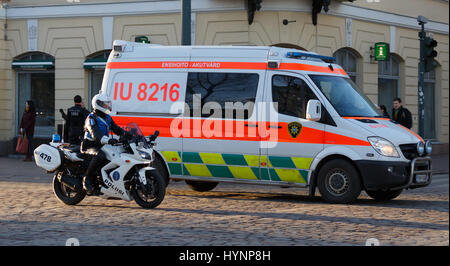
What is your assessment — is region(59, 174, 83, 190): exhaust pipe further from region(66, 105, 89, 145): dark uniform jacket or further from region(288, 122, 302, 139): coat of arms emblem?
region(66, 105, 89, 145): dark uniform jacket

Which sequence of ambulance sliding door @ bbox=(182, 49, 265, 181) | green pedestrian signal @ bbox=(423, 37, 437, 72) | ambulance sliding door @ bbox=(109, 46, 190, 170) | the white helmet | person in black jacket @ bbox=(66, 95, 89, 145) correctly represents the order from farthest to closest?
green pedestrian signal @ bbox=(423, 37, 437, 72), person in black jacket @ bbox=(66, 95, 89, 145), ambulance sliding door @ bbox=(109, 46, 190, 170), ambulance sliding door @ bbox=(182, 49, 265, 181), the white helmet

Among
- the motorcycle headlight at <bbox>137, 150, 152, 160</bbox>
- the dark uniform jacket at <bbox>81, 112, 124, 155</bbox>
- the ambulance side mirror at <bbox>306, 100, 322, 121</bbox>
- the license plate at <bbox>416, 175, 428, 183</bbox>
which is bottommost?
the license plate at <bbox>416, 175, 428, 183</bbox>

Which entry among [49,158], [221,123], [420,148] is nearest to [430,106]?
[420,148]

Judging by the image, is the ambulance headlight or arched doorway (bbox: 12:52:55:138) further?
arched doorway (bbox: 12:52:55:138)

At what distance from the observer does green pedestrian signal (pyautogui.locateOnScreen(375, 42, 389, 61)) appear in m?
23.2

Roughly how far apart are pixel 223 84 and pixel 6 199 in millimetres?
3776

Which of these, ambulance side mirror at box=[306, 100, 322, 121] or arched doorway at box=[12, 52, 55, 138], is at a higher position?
arched doorway at box=[12, 52, 55, 138]

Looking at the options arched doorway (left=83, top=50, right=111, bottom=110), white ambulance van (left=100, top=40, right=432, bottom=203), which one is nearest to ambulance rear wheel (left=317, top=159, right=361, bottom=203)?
white ambulance van (left=100, top=40, right=432, bottom=203)

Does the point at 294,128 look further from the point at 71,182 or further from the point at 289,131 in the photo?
the point at 71,182

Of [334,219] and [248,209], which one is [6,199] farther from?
[334,219]

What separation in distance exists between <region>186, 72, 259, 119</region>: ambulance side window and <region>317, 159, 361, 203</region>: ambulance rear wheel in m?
1.50

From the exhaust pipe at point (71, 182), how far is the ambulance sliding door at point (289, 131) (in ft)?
9.17

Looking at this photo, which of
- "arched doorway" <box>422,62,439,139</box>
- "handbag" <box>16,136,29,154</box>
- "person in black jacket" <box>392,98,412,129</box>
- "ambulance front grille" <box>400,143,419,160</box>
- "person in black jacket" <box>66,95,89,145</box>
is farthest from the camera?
"arched doorway" <box>422,62,439,139</box>

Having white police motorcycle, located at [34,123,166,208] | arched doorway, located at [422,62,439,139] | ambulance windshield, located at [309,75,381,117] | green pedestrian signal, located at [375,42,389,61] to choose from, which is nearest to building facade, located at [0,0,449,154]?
green pedestrian signal, located at [375,42,389,61]
